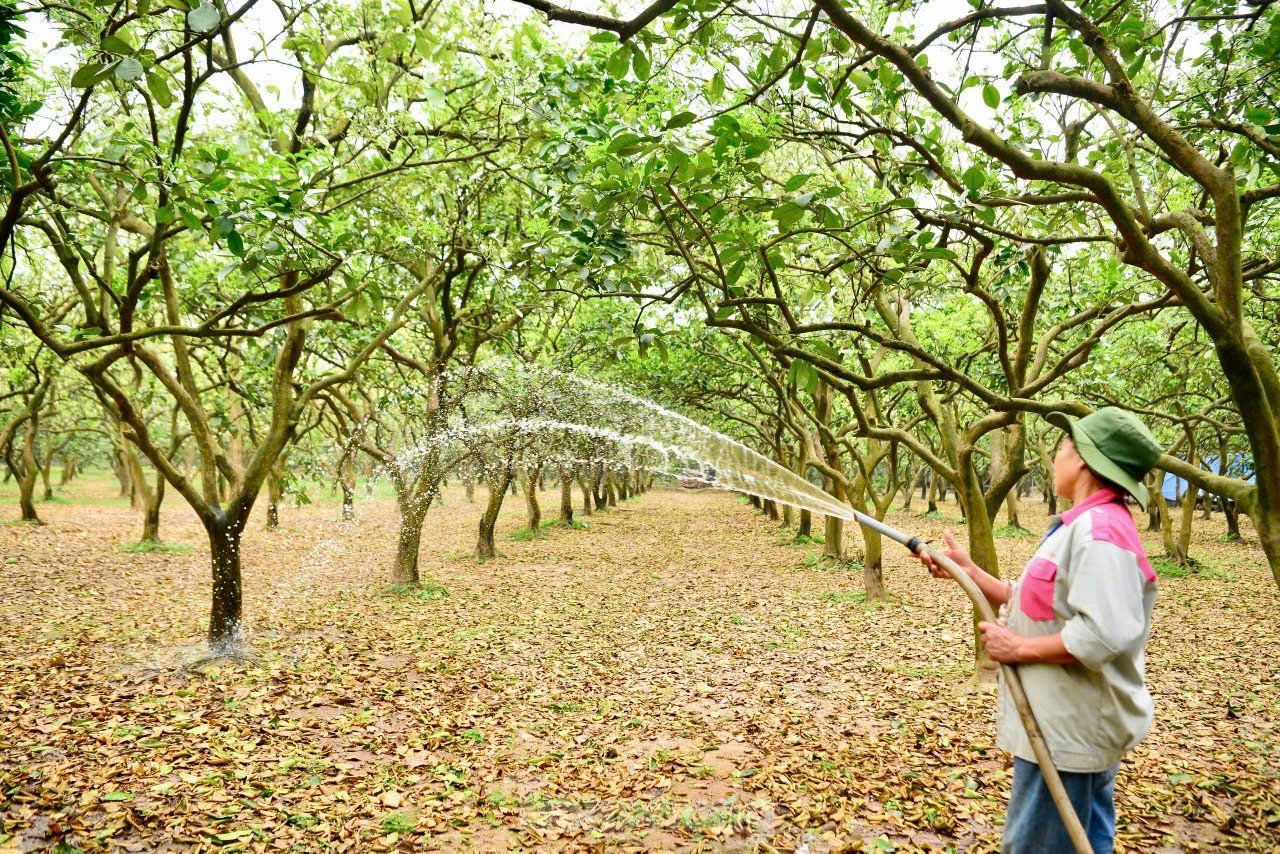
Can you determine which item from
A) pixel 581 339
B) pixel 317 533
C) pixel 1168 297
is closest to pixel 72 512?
pixel 317 533

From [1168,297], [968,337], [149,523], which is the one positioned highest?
[968,337]

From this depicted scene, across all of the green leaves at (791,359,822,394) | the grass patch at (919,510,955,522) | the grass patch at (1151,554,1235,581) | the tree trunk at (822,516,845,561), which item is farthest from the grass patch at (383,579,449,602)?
the grass patch at (919,510,955,522)

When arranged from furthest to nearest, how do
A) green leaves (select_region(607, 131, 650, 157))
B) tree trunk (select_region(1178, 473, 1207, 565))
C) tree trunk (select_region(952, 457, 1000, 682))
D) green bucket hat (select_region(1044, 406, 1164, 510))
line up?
tree trunk (select_region(1178, 473, 1207, 565))
tree trunk (select_region(952, 457, 1000, 682))
green leaves (select_region(607, 131, 650, 157))
green bucket hat (select_region(1044, 406, 1164, 510))

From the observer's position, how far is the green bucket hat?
2537 millimetres

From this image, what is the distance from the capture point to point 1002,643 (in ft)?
8.54

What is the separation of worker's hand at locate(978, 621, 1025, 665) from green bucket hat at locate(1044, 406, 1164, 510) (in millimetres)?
661

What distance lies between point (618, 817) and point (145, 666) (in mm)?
6164

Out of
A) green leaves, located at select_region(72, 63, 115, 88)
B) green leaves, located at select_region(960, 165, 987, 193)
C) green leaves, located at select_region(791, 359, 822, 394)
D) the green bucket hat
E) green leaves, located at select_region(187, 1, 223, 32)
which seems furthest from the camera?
green leaves, located at select_region(791, 359, 822, 394)

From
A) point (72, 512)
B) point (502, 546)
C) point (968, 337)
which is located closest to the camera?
point (968, 337)

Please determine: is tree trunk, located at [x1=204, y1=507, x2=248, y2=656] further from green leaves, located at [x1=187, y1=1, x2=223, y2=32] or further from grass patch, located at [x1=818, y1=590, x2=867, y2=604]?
grass patch, located at [x1=818, y1=590, x2=867, y2=604]

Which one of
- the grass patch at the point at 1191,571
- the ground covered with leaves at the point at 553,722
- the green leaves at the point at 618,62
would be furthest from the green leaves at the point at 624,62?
the grass patch at the point at 1191,571

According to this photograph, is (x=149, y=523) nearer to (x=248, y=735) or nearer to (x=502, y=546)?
(x=502, y=546)

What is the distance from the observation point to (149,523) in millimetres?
18281

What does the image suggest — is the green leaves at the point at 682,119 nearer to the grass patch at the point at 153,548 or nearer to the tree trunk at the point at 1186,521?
the tree trunk at the point at 1186,521
